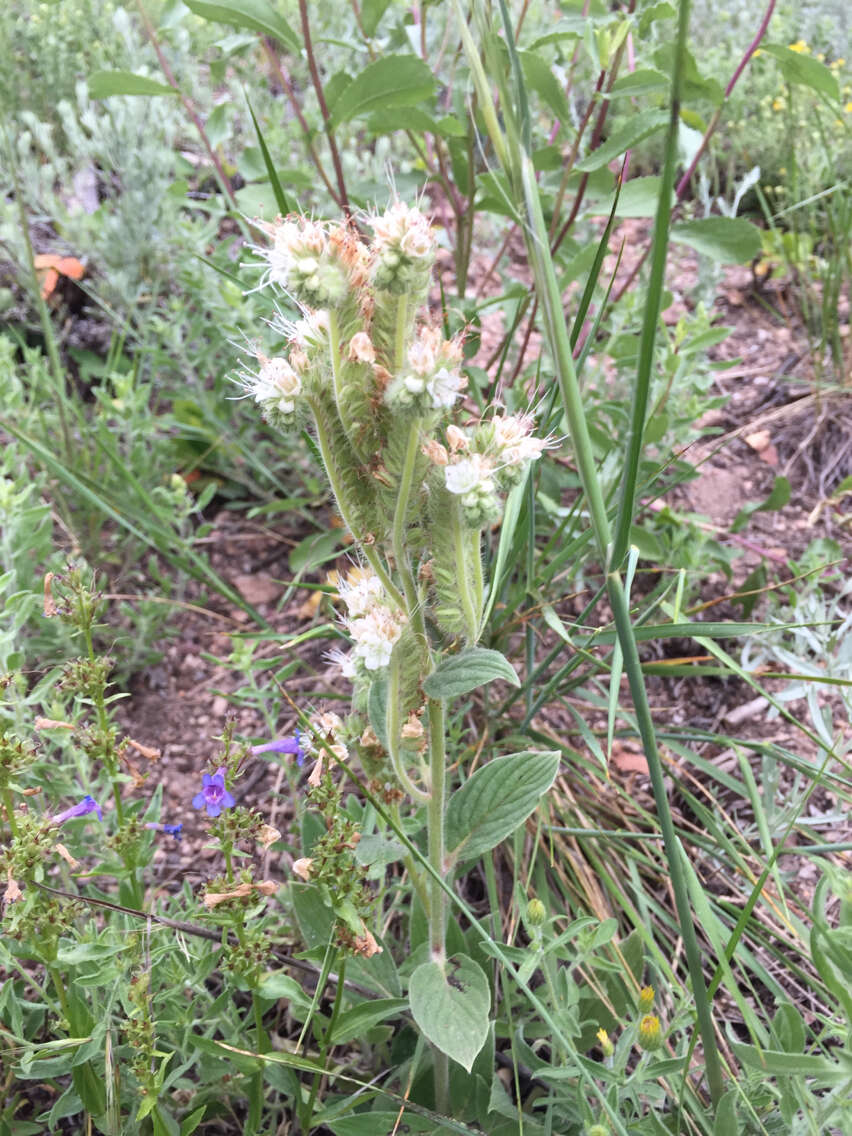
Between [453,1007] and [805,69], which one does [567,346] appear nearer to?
[453,1007]

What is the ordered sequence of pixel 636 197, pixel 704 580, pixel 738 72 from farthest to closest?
pixel 704 580 < pixel 636 197 < pixel 738 72

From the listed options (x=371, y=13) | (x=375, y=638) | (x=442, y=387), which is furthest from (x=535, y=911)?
(x=371, y=13)

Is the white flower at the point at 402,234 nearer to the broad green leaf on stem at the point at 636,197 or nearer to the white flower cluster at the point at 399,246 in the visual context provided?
the white flower cluster at the point at 399,246

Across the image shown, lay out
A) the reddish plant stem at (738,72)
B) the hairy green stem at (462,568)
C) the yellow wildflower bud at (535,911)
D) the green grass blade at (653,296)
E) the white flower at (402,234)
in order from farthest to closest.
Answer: the reddish plant stem at (738,72), the yellow wildflower bud at (535,911), the hairy green stem at (462,568), the white flower at (402,234), the green grass blade at (653,296)

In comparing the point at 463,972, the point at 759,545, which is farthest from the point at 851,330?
the point at 463,972

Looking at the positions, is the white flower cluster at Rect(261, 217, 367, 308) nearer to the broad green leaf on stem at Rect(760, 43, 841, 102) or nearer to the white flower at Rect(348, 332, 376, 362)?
the white flower at Rect(348, 332, 376, 362)

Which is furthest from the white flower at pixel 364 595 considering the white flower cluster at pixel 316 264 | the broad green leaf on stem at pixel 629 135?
the broad green leaf on stem at pixel 629 135

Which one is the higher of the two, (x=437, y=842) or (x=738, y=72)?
(x=738, y=72)
